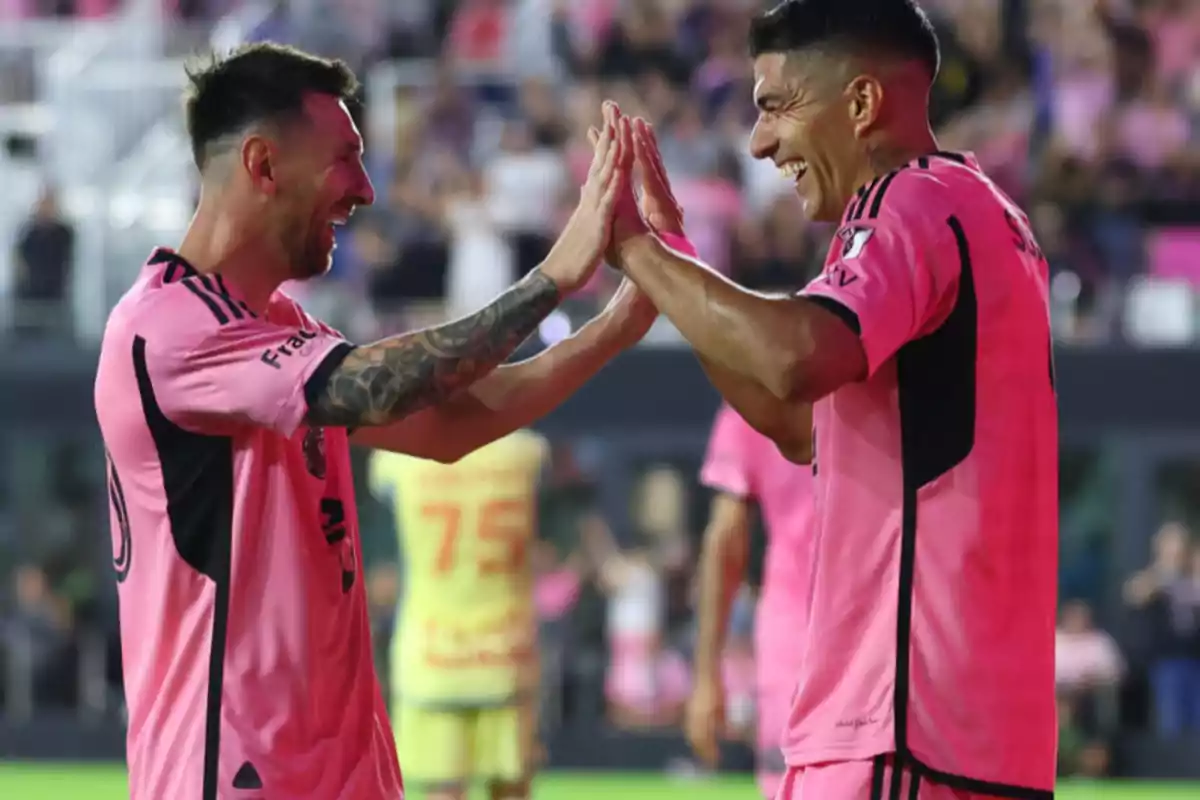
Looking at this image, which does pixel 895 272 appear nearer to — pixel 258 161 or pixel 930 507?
pixel 930 507

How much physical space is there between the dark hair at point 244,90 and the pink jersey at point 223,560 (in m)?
0.33

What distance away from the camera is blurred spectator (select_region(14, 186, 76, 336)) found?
47.1ft

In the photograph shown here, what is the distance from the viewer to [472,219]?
1424 cm

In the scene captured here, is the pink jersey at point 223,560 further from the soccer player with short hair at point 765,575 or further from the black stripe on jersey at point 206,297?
the soccer player with short hair at point 765,575

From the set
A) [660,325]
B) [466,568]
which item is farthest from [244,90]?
[660,325]

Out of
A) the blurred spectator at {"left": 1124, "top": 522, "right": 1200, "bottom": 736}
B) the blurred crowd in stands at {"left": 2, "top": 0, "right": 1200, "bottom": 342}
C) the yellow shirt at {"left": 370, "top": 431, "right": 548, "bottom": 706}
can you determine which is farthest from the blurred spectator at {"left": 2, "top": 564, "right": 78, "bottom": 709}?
the blurred spectator at {"left": 1124, "top": 522, "right": 1200, "bottom": 736}

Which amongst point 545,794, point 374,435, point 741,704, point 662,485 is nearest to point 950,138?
point 662,485

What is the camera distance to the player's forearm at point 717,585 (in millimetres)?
7309

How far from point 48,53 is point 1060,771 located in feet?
30.9

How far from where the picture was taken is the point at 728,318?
3.63 metres

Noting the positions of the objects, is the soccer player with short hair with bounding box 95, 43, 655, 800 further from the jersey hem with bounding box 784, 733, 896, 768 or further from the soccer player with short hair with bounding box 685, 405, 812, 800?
the soccer player with short hair with bounding box 685, 405, 812, 800

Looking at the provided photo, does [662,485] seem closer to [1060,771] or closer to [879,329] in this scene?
[1060,771]

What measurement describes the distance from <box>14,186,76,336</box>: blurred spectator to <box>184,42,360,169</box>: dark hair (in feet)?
34.5

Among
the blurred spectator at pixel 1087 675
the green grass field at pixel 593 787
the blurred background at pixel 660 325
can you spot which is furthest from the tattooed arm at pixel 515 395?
the blurred spectator at pixel 1087 675
